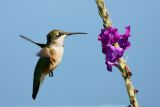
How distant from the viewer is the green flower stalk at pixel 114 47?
153cm

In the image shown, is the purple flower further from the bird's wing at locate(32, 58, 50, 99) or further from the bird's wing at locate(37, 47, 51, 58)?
the bird's wing at locate(32, 58, 50, 99)

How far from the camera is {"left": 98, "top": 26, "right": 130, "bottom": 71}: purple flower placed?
1530 millimetres

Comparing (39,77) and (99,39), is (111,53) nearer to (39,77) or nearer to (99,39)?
(99,39)

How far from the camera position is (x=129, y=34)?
5.53ft

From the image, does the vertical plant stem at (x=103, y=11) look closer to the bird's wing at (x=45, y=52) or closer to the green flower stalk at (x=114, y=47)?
the green flower stalk at (x=114, y=47)

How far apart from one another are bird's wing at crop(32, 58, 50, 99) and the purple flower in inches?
70.1

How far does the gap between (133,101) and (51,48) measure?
174cm

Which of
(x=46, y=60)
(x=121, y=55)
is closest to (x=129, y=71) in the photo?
(x=121, y=55)

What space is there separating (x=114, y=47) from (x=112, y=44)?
0.04 m

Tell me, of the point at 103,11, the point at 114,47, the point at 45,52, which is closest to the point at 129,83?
the point at 114,47

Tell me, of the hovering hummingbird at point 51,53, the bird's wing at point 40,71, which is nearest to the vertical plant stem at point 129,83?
the hovering hummingbird at point 51,53

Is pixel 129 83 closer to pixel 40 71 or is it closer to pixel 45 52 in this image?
pixel 45 52

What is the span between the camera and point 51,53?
316 cm

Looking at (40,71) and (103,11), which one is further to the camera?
(40,71)
